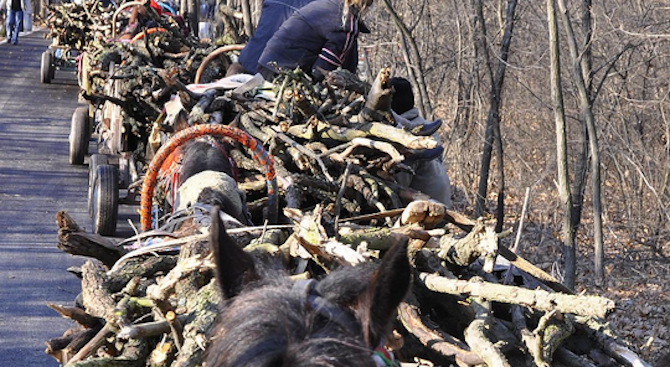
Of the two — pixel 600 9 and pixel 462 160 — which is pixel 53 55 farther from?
pixel 600 9

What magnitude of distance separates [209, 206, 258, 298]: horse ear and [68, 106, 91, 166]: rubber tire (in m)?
9.44

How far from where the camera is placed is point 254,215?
16.3ft

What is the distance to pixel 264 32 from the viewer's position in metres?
8.28

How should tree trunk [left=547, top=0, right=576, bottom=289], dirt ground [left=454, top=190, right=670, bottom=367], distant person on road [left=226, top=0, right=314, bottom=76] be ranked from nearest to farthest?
1. distant person on road [left=226, top=0, right=314, bottom=76]
2. tree trunk [left=547, top=0, right=576, bottom=289]
3. dirt ground [left=454, top=190, right=670, bottom=367]

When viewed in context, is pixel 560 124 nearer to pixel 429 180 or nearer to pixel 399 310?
pixel 429 180

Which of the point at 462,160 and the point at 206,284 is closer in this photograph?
the point at 206,284

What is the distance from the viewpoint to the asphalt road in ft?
21.6

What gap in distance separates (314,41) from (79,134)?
232 inches

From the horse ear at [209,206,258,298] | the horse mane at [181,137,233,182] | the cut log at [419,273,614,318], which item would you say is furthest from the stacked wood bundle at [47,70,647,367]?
the horse mane at [181,137,233,182]

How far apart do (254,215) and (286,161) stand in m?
0.53

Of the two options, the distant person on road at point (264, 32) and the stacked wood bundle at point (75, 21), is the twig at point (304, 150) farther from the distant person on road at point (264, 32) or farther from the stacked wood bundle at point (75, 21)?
the stacked wood bundle at point (75, 21)

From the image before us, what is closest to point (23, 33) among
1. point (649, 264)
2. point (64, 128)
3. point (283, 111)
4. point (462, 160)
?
point (64, 128)

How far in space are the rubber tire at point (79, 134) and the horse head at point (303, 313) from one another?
9489mm

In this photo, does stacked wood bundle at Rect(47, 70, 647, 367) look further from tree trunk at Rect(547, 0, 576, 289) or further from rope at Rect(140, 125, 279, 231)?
tree trunk at Rect(547, 0, 576, 289)
